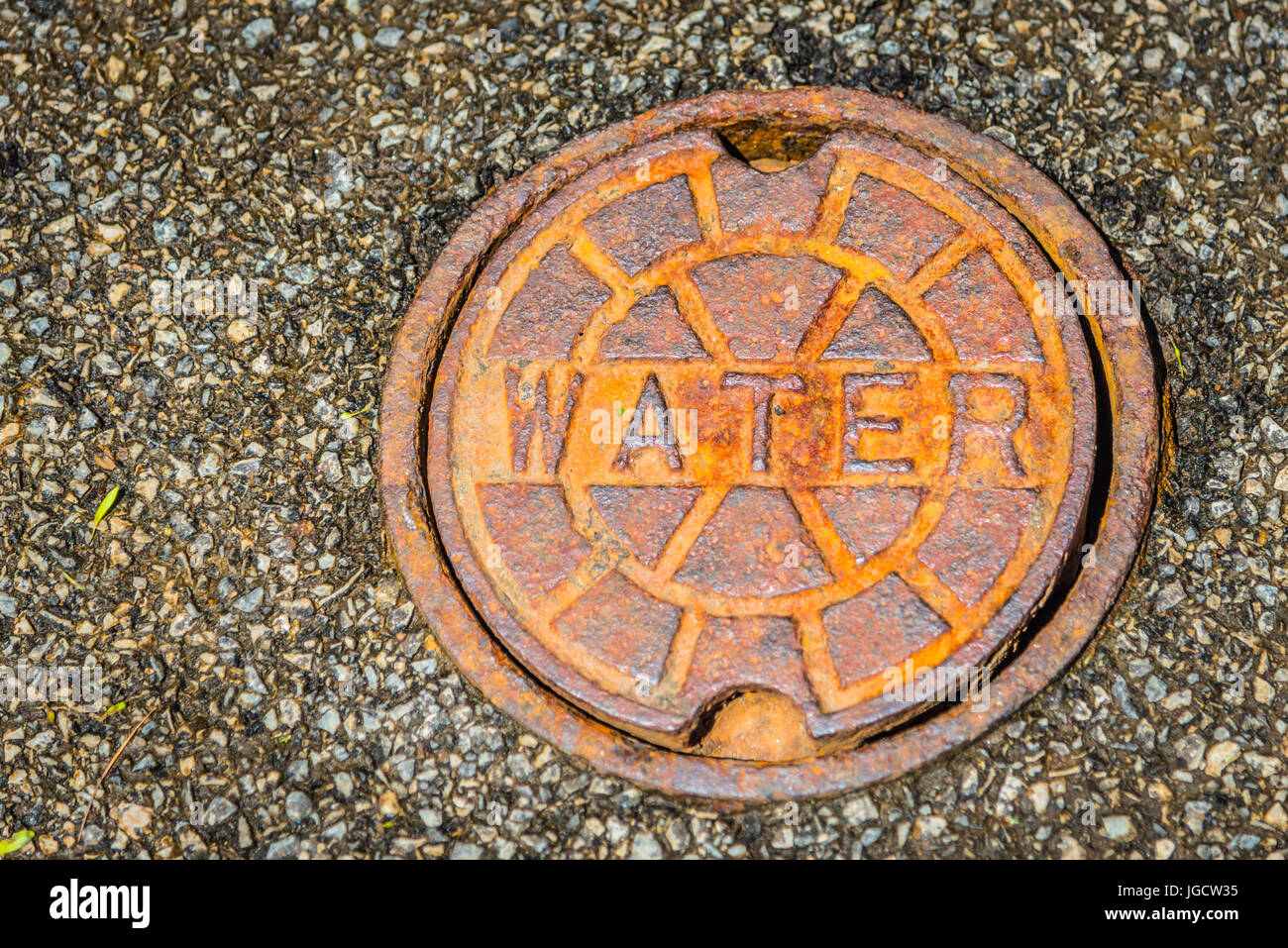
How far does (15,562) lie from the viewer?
7.29 ft

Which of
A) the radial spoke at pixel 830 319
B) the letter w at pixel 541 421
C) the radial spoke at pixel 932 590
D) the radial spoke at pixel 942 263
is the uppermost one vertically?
the radial spoke at pixel 942 263

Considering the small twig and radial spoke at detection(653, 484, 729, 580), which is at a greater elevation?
radial spoke at detection(653, 484, 729, 580)

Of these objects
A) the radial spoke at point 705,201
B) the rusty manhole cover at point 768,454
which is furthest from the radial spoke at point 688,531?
the radial spoke at point 705,201

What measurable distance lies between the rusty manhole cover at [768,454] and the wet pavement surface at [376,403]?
0.10 meters

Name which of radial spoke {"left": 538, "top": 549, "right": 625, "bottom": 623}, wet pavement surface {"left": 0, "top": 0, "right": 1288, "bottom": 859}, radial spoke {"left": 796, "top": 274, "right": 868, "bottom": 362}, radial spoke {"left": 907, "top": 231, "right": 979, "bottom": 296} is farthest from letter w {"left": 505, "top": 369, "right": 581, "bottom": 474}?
radial spoke {"left": 907, "top": 231, "right": 979, "bottom": 296}

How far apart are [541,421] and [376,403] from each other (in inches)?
16.5

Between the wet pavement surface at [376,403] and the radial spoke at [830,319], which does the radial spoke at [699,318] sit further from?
the wet pavement surface at [376,403]

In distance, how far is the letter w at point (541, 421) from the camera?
83.4 inches

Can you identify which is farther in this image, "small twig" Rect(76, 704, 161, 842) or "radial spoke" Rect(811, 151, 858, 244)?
"radial spoke" Rect(811, 151, 858, 244)

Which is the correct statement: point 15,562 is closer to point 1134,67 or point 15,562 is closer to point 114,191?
point 114,191

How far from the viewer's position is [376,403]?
Result: 7.57 ft

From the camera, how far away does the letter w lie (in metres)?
2.12

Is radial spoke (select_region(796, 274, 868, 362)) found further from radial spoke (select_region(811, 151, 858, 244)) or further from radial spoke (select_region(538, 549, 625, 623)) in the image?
radial spoke (select_region(538, 549, 625, 623))
